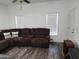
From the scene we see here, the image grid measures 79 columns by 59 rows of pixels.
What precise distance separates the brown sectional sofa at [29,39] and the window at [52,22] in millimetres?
599

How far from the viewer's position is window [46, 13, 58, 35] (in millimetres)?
→ 6114

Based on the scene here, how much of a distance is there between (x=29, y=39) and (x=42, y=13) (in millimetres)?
2110

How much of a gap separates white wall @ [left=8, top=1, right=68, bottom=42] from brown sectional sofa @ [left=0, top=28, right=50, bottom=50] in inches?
25.1

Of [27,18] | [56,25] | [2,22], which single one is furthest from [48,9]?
[2,22]

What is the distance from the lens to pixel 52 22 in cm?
618

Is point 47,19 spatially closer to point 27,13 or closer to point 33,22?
point 33,22

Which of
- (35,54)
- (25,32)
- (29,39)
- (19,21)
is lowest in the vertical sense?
(35,54)

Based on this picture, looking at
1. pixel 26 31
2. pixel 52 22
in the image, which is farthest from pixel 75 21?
pixel 26 31

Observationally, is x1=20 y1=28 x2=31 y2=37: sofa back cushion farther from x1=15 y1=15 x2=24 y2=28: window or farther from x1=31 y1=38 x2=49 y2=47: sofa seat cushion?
x1=31 y1=38 x2=49 y2=47: sofa seat cushion

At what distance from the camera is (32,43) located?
5.14 metres

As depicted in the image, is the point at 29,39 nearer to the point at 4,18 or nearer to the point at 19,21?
the point at 19,21

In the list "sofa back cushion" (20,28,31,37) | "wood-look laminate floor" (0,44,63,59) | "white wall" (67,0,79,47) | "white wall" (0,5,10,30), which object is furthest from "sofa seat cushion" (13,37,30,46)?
"white wall" (67,0,79,47)

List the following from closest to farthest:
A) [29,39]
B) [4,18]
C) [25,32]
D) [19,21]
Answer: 1. [29,39]
2. [25,32]
3. [4,18]
4. [19,21]

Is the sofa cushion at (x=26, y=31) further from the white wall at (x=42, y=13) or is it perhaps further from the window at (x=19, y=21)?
the window at (x=19, y=21)
